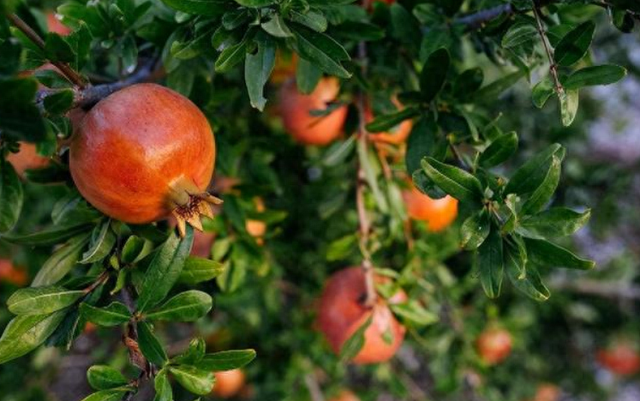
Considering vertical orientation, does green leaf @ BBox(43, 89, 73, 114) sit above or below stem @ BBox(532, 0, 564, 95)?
above

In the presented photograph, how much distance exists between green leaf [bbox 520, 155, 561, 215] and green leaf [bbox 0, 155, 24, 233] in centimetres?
80

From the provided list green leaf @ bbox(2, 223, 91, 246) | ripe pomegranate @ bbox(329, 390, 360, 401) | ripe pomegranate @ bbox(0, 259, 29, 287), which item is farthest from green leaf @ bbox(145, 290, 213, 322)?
ripe pomegranate @ bbox(329, 390, 360, 401)

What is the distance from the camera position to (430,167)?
1.02m

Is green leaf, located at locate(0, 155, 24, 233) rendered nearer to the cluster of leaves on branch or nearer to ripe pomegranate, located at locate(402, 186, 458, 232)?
the cluster of leaves on branch

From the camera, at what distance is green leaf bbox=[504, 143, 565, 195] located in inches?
41.8

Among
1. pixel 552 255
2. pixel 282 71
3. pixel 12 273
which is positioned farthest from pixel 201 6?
pixel 12 273

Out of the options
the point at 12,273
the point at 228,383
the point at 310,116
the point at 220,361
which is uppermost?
the point at 220,361

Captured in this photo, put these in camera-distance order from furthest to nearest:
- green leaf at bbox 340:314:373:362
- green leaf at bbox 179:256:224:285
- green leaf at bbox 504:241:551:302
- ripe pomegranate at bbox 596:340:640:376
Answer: ripe pomegranate at bbox 596:340:640:376
green leaf at bbox 340:314:373:362
green leaf at bbox 179:256:224:285
green leaf at bbox 504:241:551:302

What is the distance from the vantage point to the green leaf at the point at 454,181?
102 cm

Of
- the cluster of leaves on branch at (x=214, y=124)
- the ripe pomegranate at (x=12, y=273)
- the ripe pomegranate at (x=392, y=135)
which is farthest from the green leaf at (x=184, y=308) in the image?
the ripe pomegranate at (x=12, y=273)

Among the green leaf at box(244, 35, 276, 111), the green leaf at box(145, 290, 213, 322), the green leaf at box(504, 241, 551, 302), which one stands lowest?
the green leaf at box(145, 290, 213, 322)

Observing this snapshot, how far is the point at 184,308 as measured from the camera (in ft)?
3.34

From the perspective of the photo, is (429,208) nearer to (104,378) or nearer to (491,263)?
(491,263)

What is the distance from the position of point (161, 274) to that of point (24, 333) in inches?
8.7
